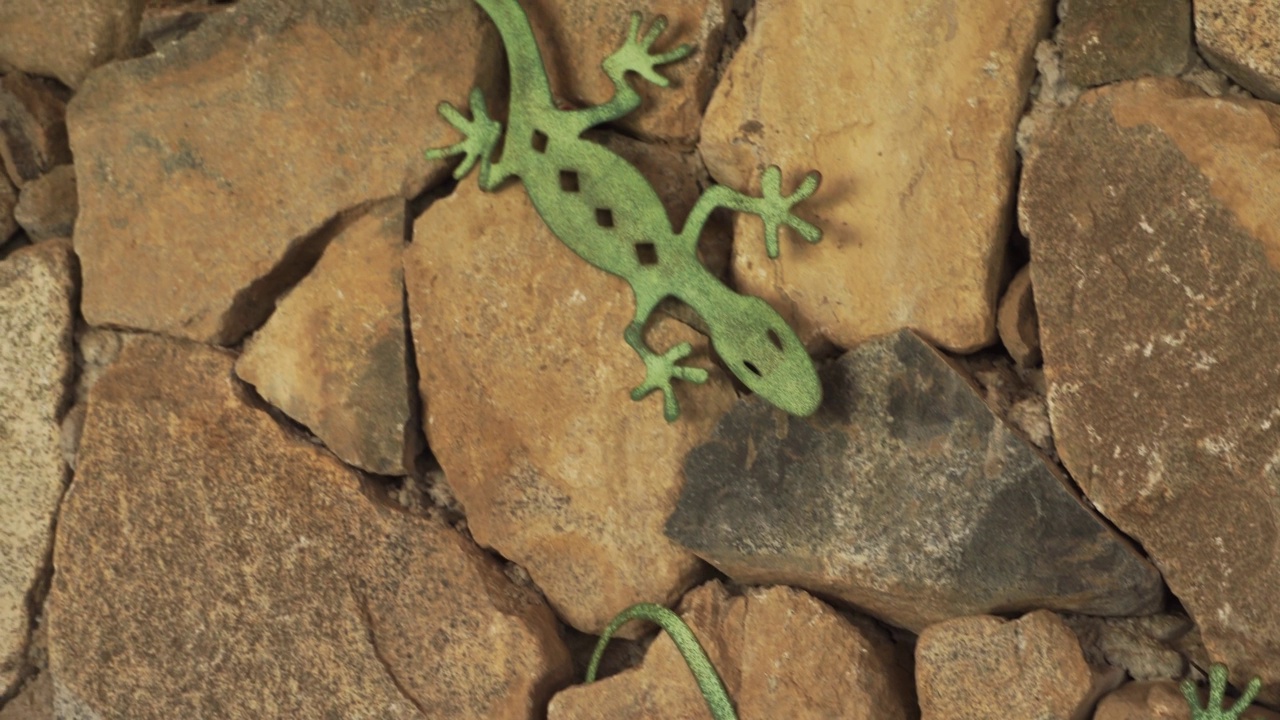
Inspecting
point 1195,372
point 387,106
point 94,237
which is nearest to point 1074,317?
point 1195,372

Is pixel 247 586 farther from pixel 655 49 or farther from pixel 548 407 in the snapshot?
pixel 655 49

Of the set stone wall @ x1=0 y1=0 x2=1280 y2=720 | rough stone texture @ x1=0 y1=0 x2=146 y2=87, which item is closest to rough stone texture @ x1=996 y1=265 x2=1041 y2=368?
stone wall @ x1=0 y1=0 x2=1280 y2=720

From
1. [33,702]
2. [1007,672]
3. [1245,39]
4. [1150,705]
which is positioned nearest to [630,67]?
[1245,39]

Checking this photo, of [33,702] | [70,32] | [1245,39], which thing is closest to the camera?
[1245,39]

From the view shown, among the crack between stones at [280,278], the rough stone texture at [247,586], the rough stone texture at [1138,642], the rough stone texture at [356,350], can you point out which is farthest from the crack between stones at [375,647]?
the rough stone texture at [1138,642]

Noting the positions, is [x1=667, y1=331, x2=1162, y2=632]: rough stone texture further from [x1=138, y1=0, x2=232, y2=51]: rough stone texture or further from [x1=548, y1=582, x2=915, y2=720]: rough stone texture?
[x1=138, y1=0, x2=232, y2=51]: rough stone texture
